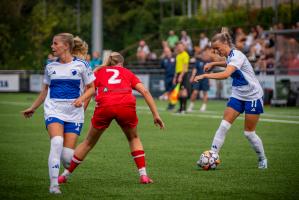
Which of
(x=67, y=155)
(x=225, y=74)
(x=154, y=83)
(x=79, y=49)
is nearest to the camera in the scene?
(x=67, y=155)

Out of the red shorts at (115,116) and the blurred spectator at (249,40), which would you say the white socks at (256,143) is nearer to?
the red shorts at (115,116)

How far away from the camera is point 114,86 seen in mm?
10828

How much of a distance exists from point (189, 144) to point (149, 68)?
26342 millimetres

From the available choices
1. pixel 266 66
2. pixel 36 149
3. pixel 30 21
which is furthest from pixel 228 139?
pixel 30 21

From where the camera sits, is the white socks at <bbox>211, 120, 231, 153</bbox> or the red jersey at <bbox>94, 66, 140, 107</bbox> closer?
the red jersey at <bbox>94, 66, 140, 107</bbox>

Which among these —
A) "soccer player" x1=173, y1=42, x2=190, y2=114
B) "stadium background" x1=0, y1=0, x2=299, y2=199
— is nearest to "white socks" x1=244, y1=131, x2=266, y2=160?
"stadium background" x1=0, y1=0, x2=299, y2=199

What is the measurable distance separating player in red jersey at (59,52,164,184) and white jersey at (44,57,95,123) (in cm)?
23

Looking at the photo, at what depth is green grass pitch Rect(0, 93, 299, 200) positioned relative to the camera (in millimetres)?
10195

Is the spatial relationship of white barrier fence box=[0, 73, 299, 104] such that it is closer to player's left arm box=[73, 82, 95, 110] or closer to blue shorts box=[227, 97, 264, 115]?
blue shorts box=[227, 97, 264, 115]

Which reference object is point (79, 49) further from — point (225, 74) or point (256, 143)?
point (256, 143)

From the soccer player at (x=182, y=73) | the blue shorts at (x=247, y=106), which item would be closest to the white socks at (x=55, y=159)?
the blue shorts at (x=247, y=106)

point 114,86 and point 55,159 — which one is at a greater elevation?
point 114,86

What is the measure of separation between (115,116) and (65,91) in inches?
28.7

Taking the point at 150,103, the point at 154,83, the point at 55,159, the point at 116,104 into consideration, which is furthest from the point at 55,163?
the point at 154,83
